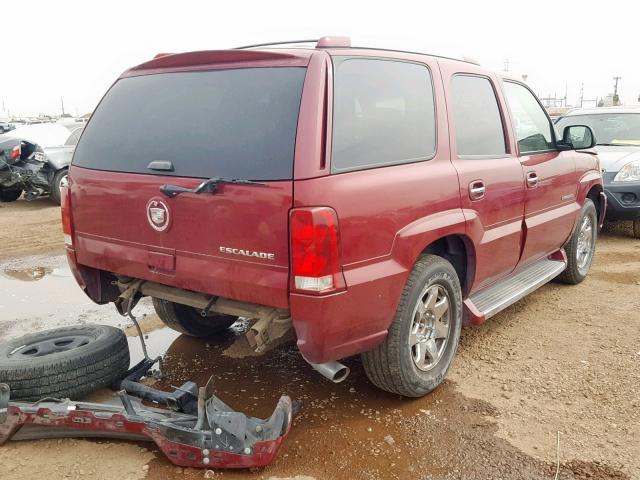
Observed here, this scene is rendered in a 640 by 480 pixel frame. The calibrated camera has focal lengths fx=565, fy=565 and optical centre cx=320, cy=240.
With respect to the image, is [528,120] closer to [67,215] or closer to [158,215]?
[158,215]

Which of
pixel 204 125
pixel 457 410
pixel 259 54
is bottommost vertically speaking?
pixel 457 410

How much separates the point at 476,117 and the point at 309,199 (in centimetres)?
177

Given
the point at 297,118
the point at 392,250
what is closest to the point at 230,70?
the point at 297,118

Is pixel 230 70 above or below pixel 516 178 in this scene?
above

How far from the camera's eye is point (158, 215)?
2.85 meters

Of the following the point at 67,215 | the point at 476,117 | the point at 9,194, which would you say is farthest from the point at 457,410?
the point at 9,194

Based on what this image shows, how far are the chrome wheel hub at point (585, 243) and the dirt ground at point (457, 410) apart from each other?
76 cm

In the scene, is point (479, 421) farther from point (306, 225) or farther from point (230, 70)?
point (230, 70)

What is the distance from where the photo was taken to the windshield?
8102 mm

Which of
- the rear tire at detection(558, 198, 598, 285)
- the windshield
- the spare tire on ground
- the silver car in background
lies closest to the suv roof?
the spare tire on ground

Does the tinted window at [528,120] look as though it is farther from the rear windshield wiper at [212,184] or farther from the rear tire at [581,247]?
the rear windshield wiper at [212,184]

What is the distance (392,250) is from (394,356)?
1.95 feet

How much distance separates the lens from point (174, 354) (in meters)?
4.02

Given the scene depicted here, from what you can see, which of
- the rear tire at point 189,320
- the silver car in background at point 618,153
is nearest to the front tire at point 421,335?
the rear tire at point 189,320
